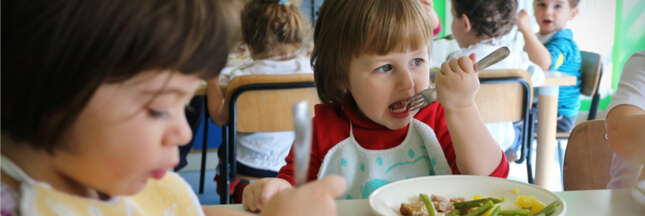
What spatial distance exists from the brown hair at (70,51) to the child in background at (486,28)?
207 centimetres

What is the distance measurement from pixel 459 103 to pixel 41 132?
2.36ft

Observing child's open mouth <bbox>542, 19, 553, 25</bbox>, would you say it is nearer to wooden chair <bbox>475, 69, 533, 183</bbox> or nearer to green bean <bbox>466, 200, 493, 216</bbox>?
wooden chair <bbox>475, 69, 533, 183</bbox>

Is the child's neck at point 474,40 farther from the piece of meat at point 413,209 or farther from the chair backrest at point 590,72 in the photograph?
the piece of meat at point 413,209

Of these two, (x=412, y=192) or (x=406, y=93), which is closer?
(x=412, y=192)

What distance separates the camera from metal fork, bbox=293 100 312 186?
326 millimetres

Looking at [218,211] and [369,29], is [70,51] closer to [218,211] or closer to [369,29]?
[218,211]

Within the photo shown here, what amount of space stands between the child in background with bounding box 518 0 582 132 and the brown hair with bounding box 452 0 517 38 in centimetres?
47

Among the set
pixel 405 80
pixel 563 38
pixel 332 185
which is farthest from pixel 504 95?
pixel 563 38

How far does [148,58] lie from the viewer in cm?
42

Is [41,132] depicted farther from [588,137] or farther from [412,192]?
[588,137]

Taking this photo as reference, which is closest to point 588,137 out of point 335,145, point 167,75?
point 335,145

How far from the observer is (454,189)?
2.80 feet

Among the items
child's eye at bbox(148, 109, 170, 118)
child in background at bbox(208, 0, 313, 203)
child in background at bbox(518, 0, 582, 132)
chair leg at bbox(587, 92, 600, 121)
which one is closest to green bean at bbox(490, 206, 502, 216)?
child's eye at bbox(148, 109, 170, 118)

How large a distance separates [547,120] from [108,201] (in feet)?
7.23
